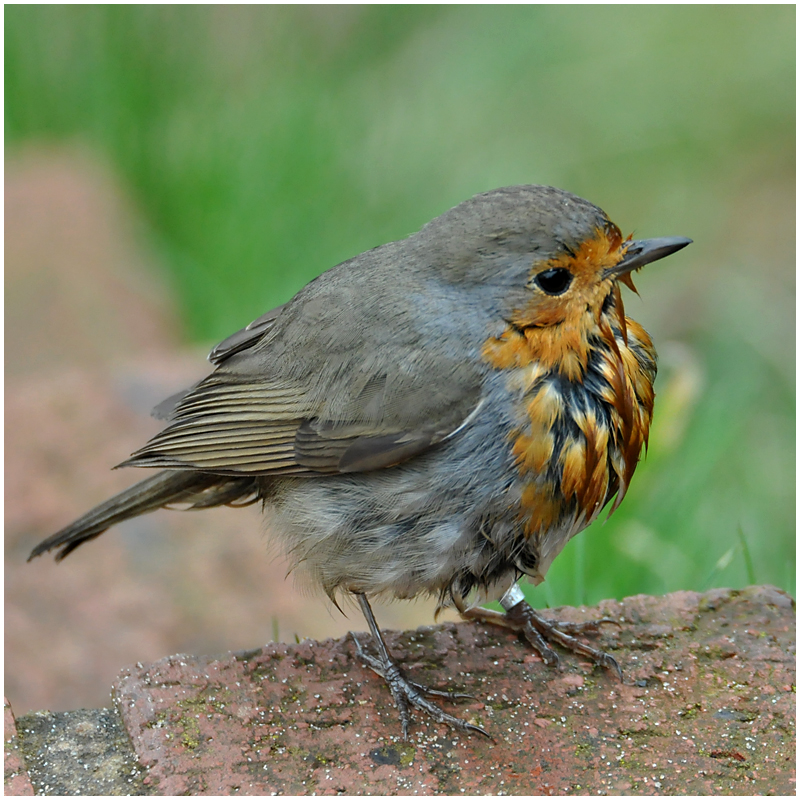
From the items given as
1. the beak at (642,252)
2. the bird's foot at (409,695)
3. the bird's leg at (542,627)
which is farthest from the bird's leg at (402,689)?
the beak at (642,252)

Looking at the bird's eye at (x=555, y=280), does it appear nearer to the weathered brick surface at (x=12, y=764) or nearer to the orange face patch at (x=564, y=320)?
the orange face patch at (x=564, y=320)

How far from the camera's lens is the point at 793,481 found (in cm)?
583

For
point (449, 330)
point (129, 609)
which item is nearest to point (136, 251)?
point (129, 609)

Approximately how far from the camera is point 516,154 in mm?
8211

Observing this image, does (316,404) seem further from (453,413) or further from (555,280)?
(555,280)

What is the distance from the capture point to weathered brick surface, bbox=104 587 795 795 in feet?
8.94

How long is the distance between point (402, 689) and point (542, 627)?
0.54 m


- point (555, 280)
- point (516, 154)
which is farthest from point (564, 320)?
point (516, 154)

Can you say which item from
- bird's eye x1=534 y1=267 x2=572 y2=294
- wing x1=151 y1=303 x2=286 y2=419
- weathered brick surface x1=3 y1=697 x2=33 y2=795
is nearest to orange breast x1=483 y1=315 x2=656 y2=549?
bird's eye x1=534 y1=267 x2=572 y2=294

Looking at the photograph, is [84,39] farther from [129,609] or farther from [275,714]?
[275,714]

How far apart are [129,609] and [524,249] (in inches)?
84.5

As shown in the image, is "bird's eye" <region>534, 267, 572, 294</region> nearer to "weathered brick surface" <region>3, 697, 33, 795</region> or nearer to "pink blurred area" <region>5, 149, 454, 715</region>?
"pink blurred area" <region>5, 149, 454, 715</region>

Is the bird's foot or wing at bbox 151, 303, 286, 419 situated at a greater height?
wing at bbox 151, 303, 286, 419

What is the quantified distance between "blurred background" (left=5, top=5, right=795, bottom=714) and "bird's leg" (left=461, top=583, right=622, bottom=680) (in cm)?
39
